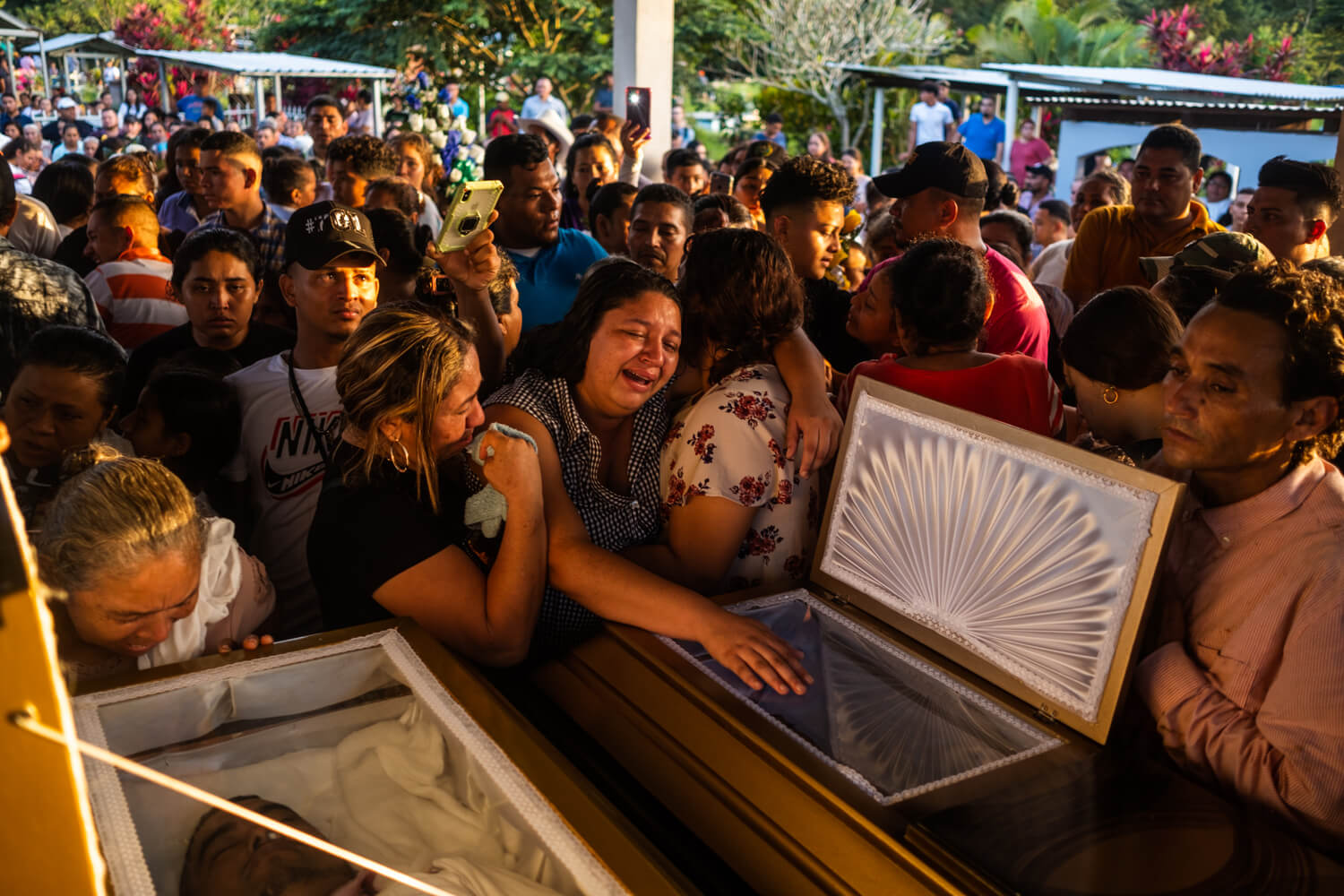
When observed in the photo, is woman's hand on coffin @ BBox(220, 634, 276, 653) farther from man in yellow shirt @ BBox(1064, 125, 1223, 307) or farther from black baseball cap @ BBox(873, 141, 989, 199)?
man in yellow shirt @ BBox(1064, 125, 1223, 307)

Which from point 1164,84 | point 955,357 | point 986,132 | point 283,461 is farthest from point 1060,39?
Result: point 283,461

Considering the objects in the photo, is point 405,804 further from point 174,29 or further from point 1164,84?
point 174,29

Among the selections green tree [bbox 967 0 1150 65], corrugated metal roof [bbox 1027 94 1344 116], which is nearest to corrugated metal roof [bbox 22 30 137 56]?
corrugated metal roof [bbox 1027 94 1344 116]

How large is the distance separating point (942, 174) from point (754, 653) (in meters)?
2.28

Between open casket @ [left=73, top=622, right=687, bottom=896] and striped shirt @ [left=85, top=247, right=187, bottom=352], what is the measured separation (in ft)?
8.28

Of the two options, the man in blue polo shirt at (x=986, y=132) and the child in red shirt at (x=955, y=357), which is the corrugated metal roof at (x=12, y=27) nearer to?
the man in blue polo shirt at (x=986, y=132)

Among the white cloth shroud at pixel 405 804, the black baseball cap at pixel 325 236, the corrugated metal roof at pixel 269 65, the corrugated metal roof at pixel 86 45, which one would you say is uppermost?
the corrugated metal roof at pixel 86 45

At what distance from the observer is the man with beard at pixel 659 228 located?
3611 mm

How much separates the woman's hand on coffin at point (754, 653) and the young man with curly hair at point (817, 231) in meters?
1.63

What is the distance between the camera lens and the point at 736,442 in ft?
6.41

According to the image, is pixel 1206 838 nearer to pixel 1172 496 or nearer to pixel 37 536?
pixel 1172 496

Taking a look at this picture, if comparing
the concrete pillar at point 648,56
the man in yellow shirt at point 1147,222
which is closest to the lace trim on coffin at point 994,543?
the man in yellow shirt at point 1147,222

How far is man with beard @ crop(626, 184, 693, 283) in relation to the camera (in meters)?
3.61

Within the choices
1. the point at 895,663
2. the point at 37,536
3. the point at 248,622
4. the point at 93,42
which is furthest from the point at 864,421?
the point at 93,42
